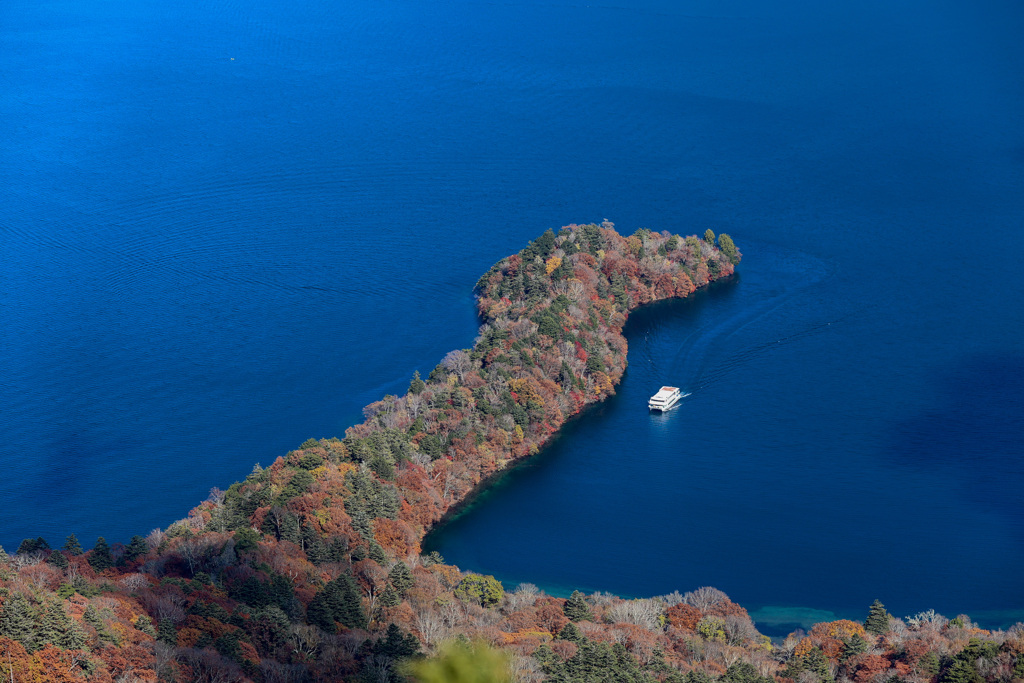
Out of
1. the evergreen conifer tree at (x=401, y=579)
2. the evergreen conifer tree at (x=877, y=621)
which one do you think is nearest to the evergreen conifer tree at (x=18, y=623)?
the evergreen conifer tree at (x=401, y=579)

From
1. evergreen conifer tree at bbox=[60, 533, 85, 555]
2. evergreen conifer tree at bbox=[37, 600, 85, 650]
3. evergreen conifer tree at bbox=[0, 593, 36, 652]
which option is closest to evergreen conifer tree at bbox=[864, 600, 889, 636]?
evergreen conifer tree at bbox=[37, 600, 85, 650]

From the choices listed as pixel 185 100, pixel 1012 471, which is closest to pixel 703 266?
pixel 1012 471

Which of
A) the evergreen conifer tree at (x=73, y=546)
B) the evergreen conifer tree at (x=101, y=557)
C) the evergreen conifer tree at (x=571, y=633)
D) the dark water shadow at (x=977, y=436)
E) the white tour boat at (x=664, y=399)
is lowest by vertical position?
the evergreen conifer tree at (x=571, y=633)

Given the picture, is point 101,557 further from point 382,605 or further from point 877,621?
point 877,621

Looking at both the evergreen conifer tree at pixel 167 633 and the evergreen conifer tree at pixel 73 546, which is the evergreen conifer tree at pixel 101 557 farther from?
the evergreen conifer tree at pixel 167 633

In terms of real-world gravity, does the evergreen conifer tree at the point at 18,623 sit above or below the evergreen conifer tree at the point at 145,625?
below

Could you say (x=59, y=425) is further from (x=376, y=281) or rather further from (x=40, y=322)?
(x=376, y=281)
